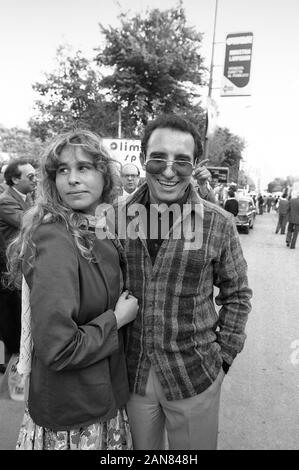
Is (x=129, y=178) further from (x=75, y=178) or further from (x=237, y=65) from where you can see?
(x=237, y=65)

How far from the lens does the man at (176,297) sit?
1.64 metres

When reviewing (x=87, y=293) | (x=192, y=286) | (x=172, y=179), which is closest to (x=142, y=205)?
(x=172, y=179)

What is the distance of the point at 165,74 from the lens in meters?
16.8

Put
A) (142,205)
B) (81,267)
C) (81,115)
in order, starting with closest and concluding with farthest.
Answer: (81,267) < (142,205) < (81,115)

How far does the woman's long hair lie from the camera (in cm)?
143

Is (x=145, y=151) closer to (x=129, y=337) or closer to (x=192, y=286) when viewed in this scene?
(x=192, y=286)

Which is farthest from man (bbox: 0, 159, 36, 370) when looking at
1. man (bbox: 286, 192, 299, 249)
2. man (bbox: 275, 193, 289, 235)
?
man (bbox: 275, 193, 289, 235)

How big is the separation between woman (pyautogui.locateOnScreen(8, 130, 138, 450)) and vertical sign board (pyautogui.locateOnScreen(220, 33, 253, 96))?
12174mm

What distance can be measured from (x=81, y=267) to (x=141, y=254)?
344 millimetres

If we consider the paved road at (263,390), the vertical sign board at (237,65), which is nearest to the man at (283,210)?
the vertical sign board at (237,65)

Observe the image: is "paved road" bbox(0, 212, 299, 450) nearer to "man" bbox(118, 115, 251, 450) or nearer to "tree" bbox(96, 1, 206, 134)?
"man" bbox(118, 115, 251, 450)

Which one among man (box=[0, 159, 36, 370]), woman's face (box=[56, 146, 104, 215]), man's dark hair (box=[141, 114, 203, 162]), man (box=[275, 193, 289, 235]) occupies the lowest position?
man (box=[275, 193, 289, 235])

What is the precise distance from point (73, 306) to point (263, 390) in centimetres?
280

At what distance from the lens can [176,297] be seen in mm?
1639
